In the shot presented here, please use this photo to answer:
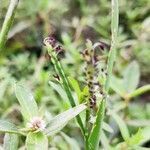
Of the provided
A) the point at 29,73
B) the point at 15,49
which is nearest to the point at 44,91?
the point at 29,73

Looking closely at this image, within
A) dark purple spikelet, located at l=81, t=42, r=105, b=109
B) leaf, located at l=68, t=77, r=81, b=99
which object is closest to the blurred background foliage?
leaf, located at l=68, t=77, r=81, b=99

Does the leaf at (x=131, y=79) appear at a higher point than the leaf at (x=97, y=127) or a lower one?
higher

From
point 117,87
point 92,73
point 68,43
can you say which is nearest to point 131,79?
point 117,87

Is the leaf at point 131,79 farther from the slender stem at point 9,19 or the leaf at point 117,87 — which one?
the slender stem at point 9,19

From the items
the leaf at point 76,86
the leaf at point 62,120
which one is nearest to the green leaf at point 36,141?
the leaf at point 62,120

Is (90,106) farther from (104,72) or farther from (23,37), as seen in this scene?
(23,37)

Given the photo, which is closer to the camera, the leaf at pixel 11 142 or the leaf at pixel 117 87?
the leaf at pixel 11 142

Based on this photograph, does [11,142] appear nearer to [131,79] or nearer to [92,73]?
[92,73]
